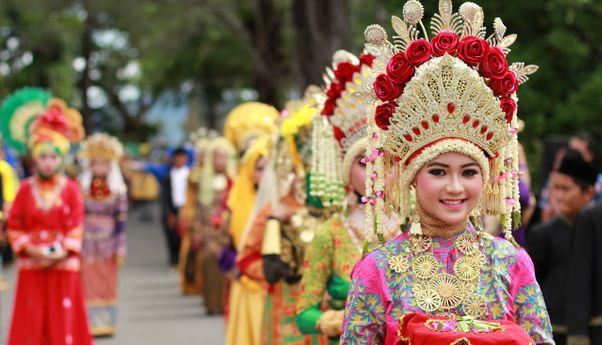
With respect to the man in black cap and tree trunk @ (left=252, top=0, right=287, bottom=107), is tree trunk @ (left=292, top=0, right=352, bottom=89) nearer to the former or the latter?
the man in black cap

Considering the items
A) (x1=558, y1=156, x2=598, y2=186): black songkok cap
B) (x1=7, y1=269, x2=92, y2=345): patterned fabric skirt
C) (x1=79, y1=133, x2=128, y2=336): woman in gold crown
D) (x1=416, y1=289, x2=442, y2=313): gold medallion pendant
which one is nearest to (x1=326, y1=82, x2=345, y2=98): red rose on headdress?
(x1=416, y1=289, x2=442, y2=313): gold medallion pendant

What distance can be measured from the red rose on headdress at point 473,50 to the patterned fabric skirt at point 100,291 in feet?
33.2

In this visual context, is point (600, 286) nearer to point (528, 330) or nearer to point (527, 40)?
point (528, 330)

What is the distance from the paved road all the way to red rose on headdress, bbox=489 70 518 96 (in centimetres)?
917

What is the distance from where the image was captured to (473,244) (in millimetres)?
4684

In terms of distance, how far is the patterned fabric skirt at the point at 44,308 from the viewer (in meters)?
11.5

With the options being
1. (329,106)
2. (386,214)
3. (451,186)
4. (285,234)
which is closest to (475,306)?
(451,186)

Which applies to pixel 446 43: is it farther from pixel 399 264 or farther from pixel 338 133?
pixel 338 133

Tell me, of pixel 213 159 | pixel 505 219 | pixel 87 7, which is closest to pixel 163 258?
pixel 87 7

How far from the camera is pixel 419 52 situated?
470cm

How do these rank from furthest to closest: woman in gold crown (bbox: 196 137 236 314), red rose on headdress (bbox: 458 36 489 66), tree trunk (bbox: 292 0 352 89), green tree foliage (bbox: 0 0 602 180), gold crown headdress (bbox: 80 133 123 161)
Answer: tree trunk (bbox: 292 0 352 89) < green tree foliage (bbox: 0 0 602 180) < woman in gold crown (bbox: 196 137 236 314) < gold crown headdress (bbox: 80 133 123 161) < red rose on headdress (bbox: 458 36 489 66)

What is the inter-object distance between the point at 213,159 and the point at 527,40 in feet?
14.7

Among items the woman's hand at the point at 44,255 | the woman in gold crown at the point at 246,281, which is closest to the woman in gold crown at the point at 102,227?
the woman's hand at the point at 44,255

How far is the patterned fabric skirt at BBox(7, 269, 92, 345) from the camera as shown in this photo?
11.5m
